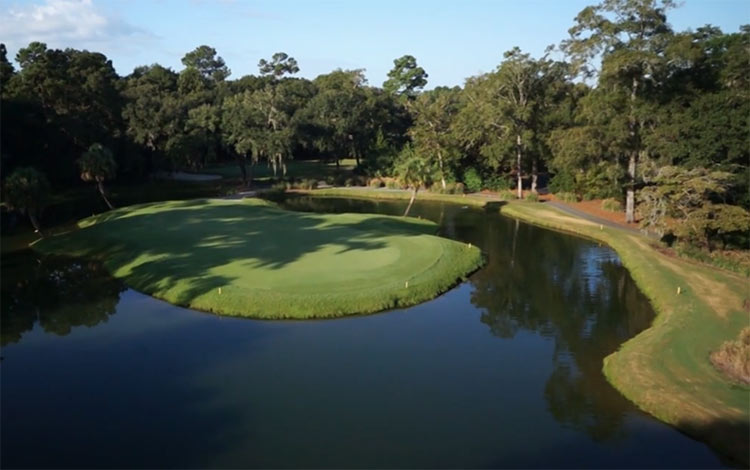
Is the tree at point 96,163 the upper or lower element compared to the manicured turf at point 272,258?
upper

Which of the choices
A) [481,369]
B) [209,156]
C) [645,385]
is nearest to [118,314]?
[481,369]

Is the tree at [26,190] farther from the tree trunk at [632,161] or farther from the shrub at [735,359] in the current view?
the tree trunk at [632,161]

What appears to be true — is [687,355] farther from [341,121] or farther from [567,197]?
[341,121]

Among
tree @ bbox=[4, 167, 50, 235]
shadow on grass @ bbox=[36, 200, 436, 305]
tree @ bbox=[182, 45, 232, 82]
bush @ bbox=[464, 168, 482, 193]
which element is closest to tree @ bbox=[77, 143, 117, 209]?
shadow on grass @ bbox=[36, 200, 436, 305]

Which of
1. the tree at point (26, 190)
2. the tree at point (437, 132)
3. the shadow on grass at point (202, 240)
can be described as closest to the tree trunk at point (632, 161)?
the shadow on grass at point (202, 240)

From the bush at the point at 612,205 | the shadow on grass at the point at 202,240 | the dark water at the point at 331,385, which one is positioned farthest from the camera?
the bush at the point at 612,205

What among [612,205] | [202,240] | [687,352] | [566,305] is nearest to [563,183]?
[612,205]

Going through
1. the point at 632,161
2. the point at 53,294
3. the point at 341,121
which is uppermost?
the point at 341,121
